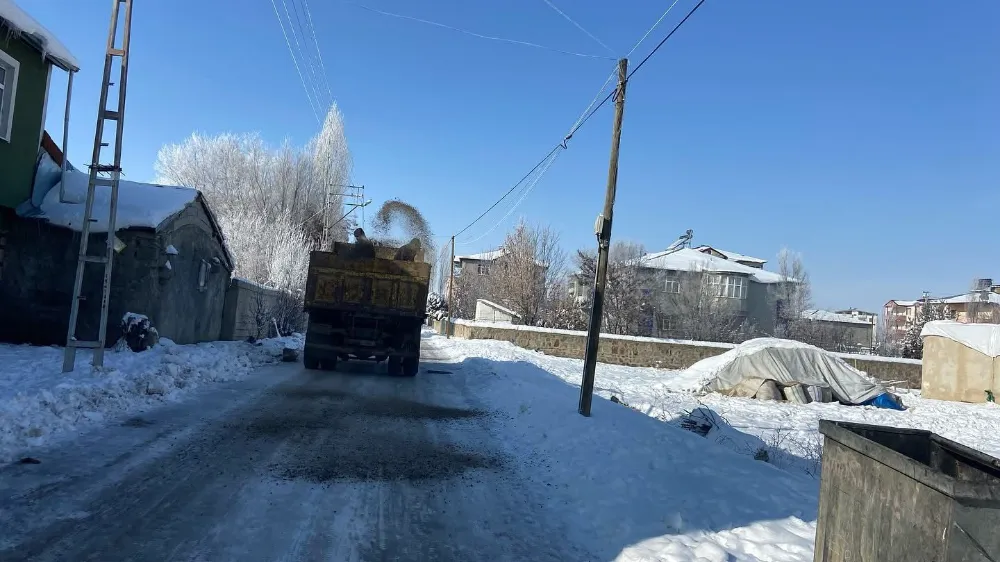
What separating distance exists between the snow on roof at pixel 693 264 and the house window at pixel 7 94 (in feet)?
129

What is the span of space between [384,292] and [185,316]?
601 cm

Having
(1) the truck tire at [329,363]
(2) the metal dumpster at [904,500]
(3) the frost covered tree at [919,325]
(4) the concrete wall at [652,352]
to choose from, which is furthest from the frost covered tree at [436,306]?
(2) the metal dumpster at [904,500]

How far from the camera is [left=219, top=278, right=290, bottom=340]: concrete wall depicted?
20625mm

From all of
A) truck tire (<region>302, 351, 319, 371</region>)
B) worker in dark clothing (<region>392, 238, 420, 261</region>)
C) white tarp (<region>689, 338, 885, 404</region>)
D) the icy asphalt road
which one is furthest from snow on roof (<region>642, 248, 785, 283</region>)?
the icy asphalt road

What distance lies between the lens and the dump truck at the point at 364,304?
1472 centimetres

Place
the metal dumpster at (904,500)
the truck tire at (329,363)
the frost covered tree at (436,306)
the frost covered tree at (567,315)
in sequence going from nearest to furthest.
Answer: the metal dumpster at (904,500)
the truck tire at (329,363)
the frost covered tree at (567,315)
the frost covered tree at (436,306)

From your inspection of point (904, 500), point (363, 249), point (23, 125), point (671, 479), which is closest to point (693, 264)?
point (363, 249)

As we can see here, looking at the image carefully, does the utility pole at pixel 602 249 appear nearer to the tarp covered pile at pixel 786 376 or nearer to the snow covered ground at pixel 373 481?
the snow covered ground at pixel 373 481

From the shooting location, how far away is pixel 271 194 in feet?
134

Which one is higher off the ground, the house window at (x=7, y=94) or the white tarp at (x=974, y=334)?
the house window at (x=7, y=94)

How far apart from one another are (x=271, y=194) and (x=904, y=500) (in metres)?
42.1

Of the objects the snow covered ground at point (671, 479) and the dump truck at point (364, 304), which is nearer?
the snow covered ground at point (671, 479)

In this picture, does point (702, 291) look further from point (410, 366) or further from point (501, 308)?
point (410, 366)

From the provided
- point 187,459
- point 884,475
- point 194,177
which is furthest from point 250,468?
point 194,177
